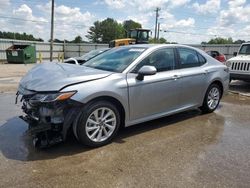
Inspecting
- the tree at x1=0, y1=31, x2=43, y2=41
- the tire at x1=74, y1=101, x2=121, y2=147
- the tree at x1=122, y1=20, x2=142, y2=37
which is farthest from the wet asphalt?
the tree at x1=122, y1=20, x2=142, y2=37

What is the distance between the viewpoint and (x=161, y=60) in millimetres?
4984

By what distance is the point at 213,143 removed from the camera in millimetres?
4398

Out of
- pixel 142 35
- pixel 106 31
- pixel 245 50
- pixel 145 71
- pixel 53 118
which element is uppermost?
pixel 106 31

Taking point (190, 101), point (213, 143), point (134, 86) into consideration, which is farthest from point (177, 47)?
point (213, 143)

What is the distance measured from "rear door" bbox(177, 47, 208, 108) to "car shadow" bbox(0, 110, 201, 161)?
0.63 meters

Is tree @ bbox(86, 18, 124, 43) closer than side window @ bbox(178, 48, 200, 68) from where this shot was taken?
No

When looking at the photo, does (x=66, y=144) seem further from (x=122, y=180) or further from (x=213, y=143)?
(x=213, y=143)

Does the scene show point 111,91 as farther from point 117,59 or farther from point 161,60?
point 161,60

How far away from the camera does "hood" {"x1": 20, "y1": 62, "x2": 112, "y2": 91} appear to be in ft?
12.3

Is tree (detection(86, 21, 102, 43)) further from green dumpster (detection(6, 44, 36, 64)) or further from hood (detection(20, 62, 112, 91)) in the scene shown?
hood (detection(20, 62, 112, 91))

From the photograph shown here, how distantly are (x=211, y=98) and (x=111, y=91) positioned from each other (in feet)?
9.76

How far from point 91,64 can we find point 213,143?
2.59 m

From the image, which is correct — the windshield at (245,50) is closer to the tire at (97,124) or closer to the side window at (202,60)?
the side window at (202,60)

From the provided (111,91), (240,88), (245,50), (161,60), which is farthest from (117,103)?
(245,50)
